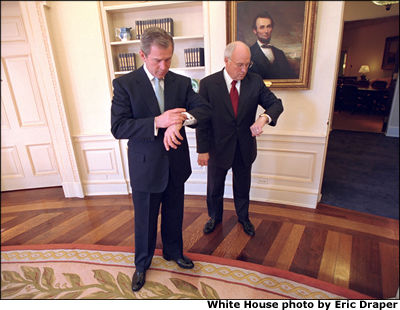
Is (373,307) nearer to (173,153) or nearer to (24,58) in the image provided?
(173,153)

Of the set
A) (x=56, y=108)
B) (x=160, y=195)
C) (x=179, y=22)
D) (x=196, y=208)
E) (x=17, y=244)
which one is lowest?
(x=17, y=244)

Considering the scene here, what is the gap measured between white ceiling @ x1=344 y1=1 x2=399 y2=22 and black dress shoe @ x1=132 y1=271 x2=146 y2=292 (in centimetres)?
140

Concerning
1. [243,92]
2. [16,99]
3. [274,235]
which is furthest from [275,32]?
[274,235]

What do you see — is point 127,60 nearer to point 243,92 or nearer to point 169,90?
point 169,90

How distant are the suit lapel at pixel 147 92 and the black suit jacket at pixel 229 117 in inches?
12.1

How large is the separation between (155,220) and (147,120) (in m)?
0.58

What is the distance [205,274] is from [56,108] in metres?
1.62

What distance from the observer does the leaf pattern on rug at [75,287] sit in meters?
1.08

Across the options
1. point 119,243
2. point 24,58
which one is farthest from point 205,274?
point 24,58

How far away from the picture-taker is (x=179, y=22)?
156 cm

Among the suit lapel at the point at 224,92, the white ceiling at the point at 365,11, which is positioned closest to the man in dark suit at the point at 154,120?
the suit lapel at the point at 224,92

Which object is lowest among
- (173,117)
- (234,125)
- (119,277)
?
(119,277)

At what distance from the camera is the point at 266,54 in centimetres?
112

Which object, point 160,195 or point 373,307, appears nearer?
point 373,307
